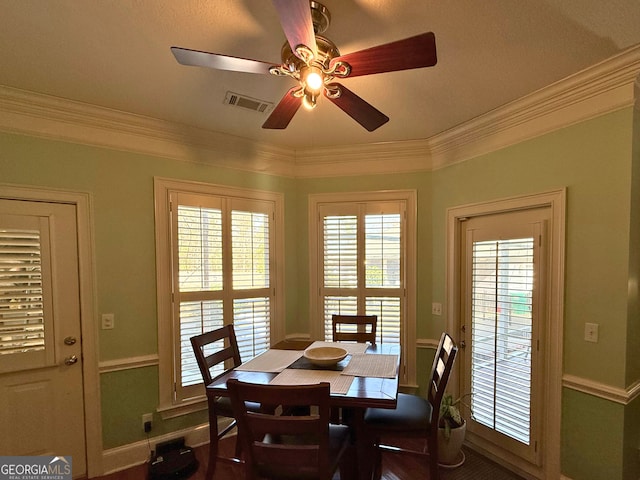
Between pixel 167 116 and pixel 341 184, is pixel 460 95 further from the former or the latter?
pixel 167 116

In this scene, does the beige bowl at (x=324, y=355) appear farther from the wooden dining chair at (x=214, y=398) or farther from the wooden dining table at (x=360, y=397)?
the wooden dining chair at (x=214, y=398)

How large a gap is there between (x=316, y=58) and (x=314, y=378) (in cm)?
159

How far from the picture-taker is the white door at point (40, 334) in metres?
2.11

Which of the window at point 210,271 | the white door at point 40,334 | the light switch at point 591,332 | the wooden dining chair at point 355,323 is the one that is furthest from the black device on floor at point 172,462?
the light switch at point 591,332

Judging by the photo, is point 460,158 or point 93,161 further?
point 460,158

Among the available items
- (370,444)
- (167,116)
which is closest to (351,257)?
(370,444)


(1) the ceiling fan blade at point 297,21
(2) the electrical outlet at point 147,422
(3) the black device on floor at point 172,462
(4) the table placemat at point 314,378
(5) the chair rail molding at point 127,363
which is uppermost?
(1) the ceiling fan blade at point 297,21

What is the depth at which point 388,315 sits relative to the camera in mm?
3070

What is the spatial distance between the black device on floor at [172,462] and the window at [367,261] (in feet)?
4.68

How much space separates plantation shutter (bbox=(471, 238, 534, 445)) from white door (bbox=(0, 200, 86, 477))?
118 inches

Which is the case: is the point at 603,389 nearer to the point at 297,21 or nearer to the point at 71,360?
the point at 297,21

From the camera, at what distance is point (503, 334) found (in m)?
2.46

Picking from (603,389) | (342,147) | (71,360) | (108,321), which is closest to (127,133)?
(108,321)

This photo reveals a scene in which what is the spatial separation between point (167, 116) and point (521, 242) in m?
2.77
